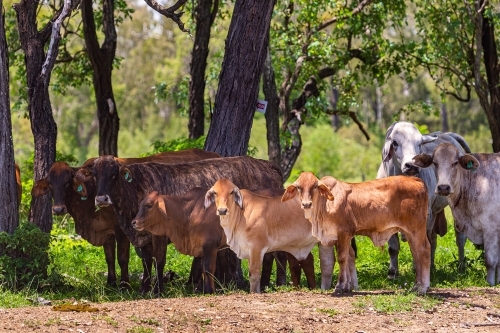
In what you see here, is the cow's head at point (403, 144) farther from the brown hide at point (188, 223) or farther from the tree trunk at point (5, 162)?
the tree trunk at point (5, 162)

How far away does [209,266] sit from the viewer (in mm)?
11109

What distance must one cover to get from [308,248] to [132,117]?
53.4m

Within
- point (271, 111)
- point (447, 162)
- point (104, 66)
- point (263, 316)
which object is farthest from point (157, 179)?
point (104, 66)

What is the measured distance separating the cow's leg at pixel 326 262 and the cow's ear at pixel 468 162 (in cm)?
222

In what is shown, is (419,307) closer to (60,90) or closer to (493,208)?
(493,208)

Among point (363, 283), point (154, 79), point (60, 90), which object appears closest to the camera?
point (363, 283)

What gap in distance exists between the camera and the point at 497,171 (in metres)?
12.7

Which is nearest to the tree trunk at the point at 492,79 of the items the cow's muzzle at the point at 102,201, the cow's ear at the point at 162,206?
the cow's ear at the point at 162,206

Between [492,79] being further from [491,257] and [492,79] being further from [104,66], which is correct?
[104,66]

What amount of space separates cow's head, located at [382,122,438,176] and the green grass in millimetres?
1546

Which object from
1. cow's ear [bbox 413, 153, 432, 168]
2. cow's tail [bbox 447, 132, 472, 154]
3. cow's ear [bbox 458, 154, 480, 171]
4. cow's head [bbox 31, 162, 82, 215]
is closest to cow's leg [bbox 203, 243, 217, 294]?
cow's head [bbox 31, 162, 82, 215]

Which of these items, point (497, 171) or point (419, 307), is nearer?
point (419, 307)

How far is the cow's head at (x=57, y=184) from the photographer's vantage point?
12344 millimetres

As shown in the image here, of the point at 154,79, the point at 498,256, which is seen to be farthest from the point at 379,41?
the point at 154,79
